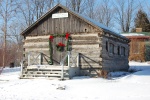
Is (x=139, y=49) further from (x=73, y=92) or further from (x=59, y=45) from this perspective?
(x=73, y=92)

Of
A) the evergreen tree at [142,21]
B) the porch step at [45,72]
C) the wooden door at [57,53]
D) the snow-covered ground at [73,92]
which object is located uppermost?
the evergreen tree at [142,21]

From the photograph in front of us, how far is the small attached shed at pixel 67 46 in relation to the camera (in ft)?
62.5

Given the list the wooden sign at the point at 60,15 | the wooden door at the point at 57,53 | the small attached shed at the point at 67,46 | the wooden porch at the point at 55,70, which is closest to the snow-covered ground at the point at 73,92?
the wooden porch at the point at 55,70

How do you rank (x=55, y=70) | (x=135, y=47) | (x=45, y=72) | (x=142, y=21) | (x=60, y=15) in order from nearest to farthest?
(x=55, y=70), (x=45, y=72), (x=60, y=15), (x=135, y=47), (x=142, y=21)

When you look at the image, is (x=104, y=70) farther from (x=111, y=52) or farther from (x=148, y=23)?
(x=148, y=23)

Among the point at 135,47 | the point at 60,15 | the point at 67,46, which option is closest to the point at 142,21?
the point at 135,47

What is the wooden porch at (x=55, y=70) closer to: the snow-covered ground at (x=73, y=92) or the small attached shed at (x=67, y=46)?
the small attached shed at (x=67, y=46)

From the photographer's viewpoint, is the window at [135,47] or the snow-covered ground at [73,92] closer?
the snow-covered ground at [73,92]

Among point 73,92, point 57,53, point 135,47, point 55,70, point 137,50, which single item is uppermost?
point 135,47

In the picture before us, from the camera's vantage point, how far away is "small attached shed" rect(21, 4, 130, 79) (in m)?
19.0

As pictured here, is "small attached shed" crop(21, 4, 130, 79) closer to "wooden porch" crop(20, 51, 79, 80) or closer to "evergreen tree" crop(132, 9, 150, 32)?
"wooden porch" crop(20, 51, 79, 80)

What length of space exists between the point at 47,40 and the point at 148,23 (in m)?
39.1

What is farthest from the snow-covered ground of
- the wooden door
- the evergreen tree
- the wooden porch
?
the evergreen tree

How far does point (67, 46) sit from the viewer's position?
20.0 metres
